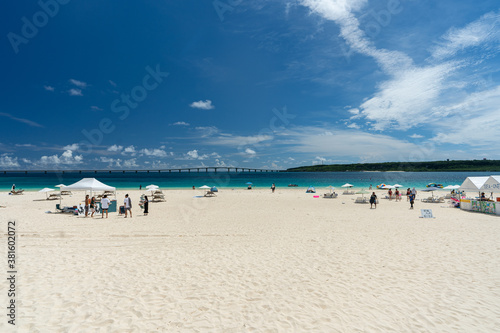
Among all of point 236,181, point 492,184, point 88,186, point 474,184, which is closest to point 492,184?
point 492,184

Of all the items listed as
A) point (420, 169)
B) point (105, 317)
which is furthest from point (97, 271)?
point (420, 169)

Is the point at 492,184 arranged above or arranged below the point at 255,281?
above

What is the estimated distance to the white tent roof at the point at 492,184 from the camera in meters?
16.2

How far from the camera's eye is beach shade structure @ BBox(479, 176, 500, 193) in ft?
53.3

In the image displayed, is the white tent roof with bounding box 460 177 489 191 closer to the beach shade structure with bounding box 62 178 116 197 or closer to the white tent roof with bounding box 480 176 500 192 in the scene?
the white tent roof with bounding box 480 176 500 192

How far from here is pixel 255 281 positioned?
575 centimetres

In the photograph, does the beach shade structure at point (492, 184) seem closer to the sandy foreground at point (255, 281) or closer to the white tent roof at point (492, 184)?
the white tent roof at point (492, 184)

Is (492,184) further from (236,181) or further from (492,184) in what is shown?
(236,181)

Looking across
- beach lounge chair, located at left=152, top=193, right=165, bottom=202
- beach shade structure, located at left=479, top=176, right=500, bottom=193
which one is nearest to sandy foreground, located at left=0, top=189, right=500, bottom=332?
beach shade structure, located at left=479, top=176, right=500, bottom=193

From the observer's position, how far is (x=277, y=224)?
12680 millimetres

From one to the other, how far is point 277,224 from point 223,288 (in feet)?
24.8

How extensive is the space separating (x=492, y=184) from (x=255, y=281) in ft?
64.6

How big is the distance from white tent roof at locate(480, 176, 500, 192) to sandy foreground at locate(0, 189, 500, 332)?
859cm

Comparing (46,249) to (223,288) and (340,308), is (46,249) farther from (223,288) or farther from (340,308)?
(340,308)
